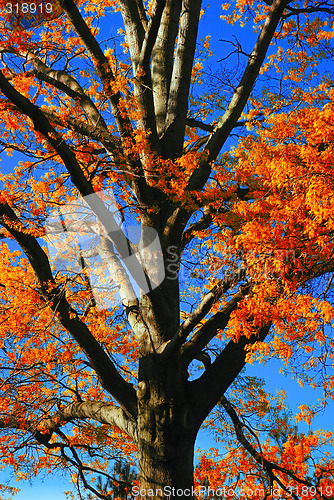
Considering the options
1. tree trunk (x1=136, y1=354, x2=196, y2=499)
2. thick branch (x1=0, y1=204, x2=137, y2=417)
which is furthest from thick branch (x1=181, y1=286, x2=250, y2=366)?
thick branch (x1=0, y1=204, x2=137, y2=417)

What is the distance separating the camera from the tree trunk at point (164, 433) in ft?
17.4

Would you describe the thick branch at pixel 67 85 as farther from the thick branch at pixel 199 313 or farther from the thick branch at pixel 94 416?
the thick branch at pixel 94 416

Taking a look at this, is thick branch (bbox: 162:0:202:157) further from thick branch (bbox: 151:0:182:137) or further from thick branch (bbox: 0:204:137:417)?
thick branch (bbox: 0:204:137:417)

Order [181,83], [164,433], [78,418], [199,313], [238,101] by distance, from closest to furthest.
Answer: [199,313]
[164,433]
[238,101]
[78,418]
[181,83]

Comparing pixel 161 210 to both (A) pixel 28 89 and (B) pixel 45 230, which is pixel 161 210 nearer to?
(B) pixel 45 230

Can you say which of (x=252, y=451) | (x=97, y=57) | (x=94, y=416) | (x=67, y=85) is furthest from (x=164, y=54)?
(x=252, y=451)

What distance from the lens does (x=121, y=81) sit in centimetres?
624

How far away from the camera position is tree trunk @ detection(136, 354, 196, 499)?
530 cm

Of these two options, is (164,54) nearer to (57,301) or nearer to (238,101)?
(238,101)

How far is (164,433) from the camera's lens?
18.0ft

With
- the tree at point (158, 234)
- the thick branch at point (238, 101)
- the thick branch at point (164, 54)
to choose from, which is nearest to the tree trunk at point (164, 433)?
the tree at point (158, 234)

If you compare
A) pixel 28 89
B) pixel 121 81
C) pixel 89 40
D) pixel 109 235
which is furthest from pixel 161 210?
pixel 28 89

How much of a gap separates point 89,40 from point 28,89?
243 centimetres

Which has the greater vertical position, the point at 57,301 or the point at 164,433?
the point at 57,301
